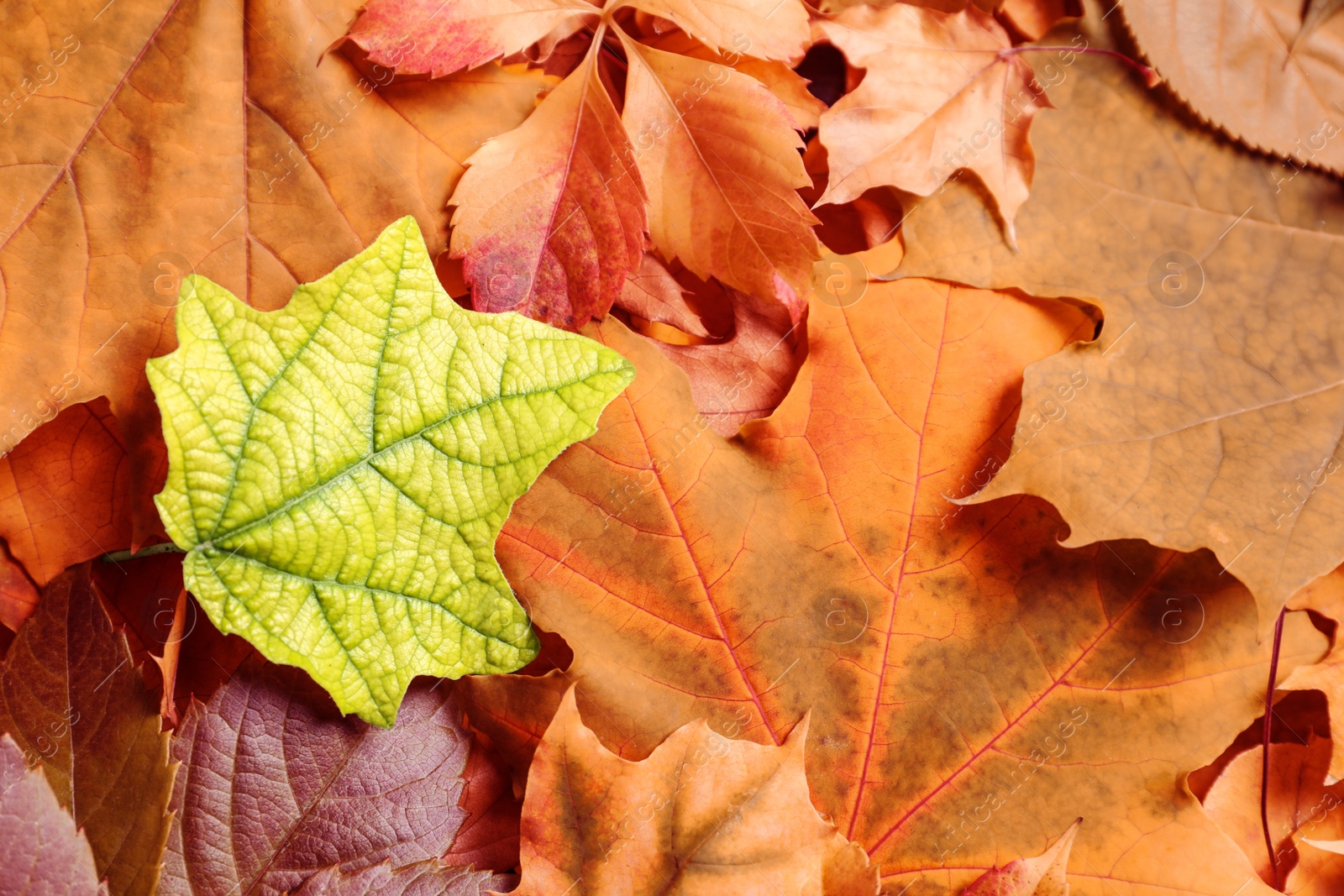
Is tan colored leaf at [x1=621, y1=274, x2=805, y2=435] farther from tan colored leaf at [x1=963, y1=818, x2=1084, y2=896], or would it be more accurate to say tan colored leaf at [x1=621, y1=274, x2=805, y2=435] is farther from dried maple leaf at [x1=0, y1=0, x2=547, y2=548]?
tan colored leaf at [x1=963, y1=818, x2=1084, y2=896]

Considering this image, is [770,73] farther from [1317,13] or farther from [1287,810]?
[1287,810]

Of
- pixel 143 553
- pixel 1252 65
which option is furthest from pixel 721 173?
pixel 143 553

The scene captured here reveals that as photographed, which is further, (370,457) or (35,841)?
(370,457)

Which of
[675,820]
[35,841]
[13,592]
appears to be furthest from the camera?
[13,592]

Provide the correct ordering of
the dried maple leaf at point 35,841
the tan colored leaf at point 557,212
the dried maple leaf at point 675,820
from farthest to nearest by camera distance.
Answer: the tan colored leaf at point 557,212
the dried maple leaf at point 675,820
the dried maple leaf at point 35,841

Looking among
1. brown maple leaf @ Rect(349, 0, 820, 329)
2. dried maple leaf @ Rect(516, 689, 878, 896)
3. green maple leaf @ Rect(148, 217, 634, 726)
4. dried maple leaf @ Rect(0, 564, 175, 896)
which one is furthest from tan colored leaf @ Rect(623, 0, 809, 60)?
dried maple leaf @ Rect(0, 564, 175, 896)

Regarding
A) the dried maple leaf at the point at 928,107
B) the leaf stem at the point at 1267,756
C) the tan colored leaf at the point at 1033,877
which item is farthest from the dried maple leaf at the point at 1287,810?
the dried maple leaf at the point at 928,107

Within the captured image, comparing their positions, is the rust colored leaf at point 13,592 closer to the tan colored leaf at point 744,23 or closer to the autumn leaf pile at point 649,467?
the autumn leaf pile at point 649,467
